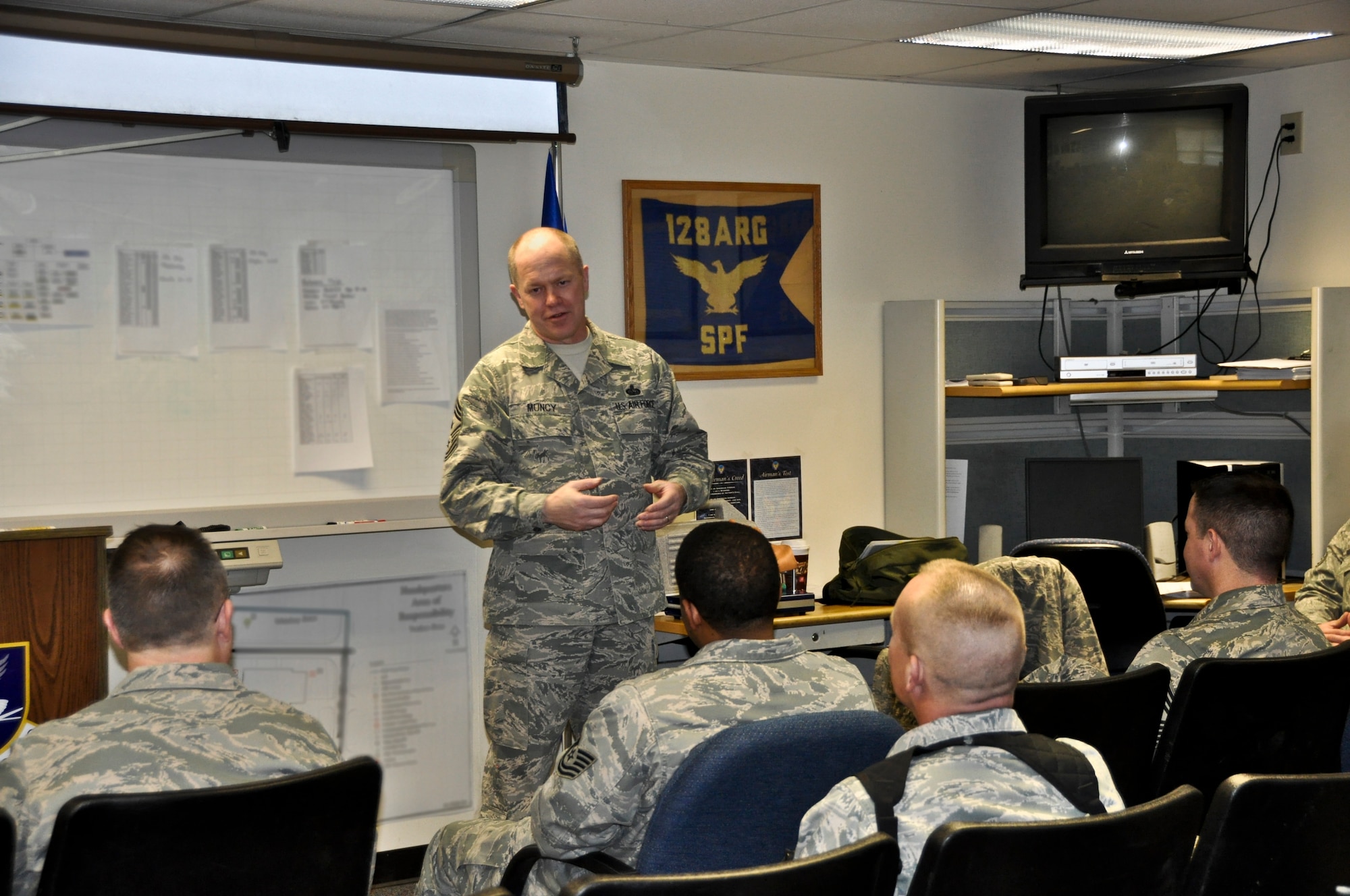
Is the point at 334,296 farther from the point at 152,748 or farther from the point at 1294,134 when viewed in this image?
the point at 1294,134

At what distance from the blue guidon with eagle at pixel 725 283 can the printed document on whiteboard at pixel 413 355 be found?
0.73 m

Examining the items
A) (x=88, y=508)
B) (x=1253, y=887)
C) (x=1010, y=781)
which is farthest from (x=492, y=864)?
(x=88, y=508)

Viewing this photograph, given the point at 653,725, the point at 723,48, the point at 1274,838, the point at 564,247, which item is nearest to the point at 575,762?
the point at 653,725

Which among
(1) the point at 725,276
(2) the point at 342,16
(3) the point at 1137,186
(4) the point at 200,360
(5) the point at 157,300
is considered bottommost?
(4) the point at 200,360

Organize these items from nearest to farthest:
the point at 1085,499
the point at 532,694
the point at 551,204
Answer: the point at 532,694
the point at 551,204
the point at 1085,499

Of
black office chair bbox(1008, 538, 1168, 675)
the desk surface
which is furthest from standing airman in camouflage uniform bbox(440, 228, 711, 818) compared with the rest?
black office chair bbox(1008, 538, 1168, 675)

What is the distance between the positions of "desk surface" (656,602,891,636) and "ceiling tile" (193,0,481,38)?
5.90ft

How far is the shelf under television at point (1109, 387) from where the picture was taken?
476 cm

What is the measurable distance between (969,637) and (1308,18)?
3.22 metres

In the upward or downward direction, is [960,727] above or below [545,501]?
below

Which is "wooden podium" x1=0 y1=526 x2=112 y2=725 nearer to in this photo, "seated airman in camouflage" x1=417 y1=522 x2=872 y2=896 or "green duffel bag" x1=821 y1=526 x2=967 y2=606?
"seated airman in camouflage" x1=417 y1=522 x2=872 y2=896

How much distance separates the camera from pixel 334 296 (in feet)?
13.1

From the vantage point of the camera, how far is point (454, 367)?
164 inches

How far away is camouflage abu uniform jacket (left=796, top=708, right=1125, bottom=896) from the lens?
1639 mm
